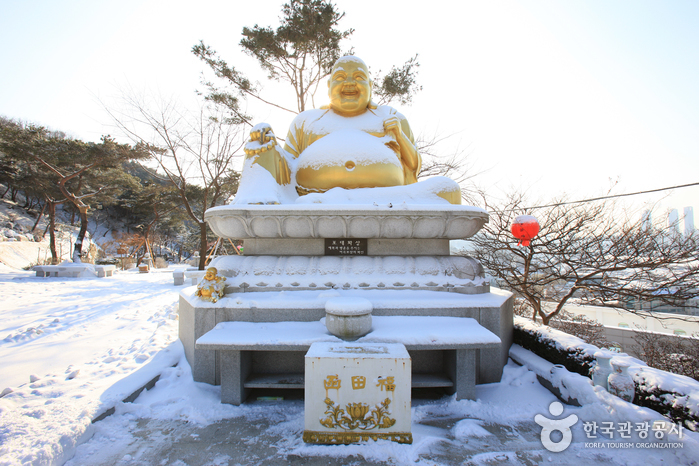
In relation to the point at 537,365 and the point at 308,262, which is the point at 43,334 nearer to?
the point at 308,262

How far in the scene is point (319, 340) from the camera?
2516 mm

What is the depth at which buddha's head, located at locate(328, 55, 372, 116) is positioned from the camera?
14.6ft

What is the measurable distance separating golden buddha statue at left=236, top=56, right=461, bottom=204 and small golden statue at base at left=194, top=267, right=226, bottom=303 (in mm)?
905

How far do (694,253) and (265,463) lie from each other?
834 centimetres

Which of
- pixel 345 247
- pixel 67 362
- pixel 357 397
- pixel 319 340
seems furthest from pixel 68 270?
pixel 357 397

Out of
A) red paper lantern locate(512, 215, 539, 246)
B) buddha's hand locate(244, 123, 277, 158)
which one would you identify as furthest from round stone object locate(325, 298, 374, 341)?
red paper lantern locate(512, 215, 539, 246)

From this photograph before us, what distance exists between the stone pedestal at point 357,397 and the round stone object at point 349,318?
399 millimetres

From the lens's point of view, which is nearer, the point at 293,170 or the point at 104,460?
the point at 104,460

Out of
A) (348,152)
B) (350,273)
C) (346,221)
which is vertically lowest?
(350,273)

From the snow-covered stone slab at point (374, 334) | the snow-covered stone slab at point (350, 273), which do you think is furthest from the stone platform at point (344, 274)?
the snow-covered stone slab at point (374, 334)

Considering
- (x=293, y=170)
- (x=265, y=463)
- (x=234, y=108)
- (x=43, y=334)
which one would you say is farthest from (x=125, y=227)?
(x=265, y=463)

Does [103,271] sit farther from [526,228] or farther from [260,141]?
[526,228]

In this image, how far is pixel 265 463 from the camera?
6.54ft

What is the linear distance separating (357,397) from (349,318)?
575 mm
